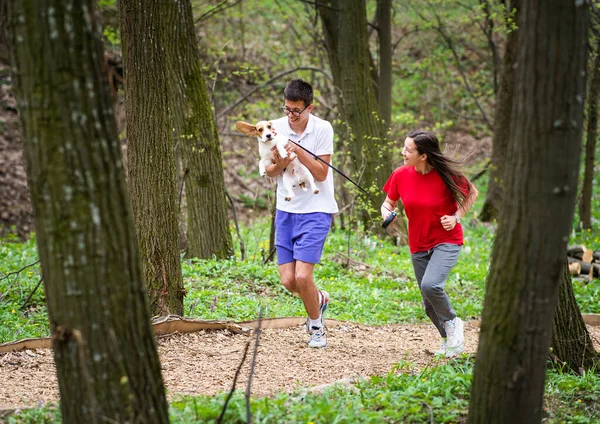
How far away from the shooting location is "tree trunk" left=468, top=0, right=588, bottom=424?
10.0 ft

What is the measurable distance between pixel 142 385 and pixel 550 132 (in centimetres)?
233

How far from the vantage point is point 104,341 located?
2.99m

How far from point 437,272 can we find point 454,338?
0.65 metres

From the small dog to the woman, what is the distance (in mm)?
871

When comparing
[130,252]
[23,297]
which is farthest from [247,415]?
[23,297]

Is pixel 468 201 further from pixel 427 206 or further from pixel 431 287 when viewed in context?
pixel 431 287

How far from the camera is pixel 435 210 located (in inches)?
220

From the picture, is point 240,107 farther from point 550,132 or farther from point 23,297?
point 550,132

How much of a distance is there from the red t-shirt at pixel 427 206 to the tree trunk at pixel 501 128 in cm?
992

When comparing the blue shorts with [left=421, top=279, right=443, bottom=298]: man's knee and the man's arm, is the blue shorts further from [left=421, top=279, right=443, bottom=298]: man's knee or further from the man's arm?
[left=421, top=279, right=443, bottom=298]: man's knee

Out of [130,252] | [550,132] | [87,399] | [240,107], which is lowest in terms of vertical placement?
[87,399]

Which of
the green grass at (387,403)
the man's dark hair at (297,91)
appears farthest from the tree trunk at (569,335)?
the man's dark hair at (297,91)

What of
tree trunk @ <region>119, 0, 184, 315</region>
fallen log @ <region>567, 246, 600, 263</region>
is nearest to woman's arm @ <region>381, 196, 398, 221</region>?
tree trunk @ <region>119, 0, 184, 315</region>

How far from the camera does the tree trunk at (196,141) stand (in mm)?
8906
